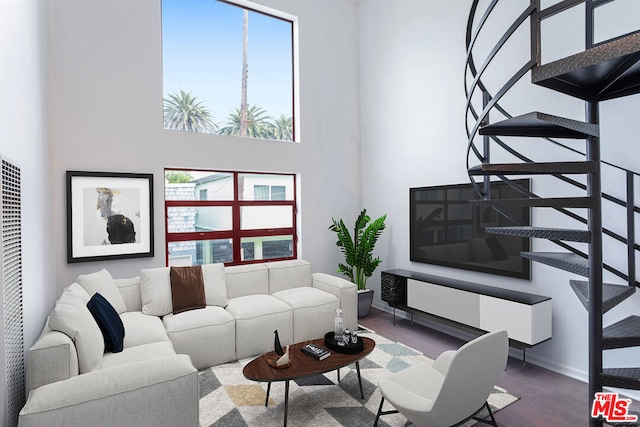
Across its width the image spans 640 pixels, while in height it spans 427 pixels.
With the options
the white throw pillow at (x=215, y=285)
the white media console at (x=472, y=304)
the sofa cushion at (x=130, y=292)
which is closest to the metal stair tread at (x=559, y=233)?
the white media console at (x=472, y=304)

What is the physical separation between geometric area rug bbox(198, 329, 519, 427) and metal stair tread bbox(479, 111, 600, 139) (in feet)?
6.40

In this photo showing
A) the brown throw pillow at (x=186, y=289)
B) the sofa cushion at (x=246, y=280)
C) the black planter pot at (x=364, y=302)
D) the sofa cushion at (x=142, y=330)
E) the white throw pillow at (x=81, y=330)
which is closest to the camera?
the white throw pillow at (x=81, y=330)

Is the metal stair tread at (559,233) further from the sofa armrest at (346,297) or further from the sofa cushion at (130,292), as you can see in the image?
the sofa cushion at (130,292)

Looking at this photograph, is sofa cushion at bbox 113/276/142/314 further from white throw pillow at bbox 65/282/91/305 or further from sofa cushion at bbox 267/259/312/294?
sofa cushion at bbox 267/259/312/294

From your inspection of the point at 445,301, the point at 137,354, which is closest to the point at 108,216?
the point at 137,354

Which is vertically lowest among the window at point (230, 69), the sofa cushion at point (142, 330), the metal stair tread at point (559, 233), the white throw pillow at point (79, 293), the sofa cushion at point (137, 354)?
the sofa cushion at point (137, 354)

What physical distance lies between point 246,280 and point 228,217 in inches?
40.6

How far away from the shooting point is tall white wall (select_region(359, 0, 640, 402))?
9.82 ft

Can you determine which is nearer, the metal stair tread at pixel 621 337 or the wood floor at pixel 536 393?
the metal stair tread at pixel 621 337

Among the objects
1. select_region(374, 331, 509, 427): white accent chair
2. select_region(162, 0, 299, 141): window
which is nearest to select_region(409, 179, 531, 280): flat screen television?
select_region(374, 331, 509, 427): white accent chair

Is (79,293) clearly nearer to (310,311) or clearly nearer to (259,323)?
(259,323)

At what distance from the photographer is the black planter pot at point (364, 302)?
4.79 metres

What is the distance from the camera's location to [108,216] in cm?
394

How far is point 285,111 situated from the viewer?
5250 mm
